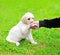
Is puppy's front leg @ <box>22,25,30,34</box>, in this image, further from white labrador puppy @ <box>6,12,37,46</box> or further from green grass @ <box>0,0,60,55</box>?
green grass @ <box>0,0,60,55</box>

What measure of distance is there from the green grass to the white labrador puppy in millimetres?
98

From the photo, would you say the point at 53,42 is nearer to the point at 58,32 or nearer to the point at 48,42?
the point at 48,42

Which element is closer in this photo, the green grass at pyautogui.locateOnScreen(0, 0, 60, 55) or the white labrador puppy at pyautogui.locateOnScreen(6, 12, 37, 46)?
the white labrador puppy at pyautogui.locateOnScreen(6, 12, 37, 46)

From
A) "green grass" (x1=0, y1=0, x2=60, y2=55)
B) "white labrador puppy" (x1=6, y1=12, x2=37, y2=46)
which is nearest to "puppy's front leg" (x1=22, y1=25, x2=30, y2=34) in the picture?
"white labrador puppy" (x1=6, y1=12, x2=37, y2=46)

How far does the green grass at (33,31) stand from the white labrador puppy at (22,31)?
98 millimetres

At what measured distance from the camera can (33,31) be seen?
223 inches

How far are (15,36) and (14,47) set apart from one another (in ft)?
0.71

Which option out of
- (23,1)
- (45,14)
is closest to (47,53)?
(45,14)

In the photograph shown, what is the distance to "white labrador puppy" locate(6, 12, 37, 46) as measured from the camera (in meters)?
4.71

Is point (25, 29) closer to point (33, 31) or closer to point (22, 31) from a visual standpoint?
point (22, 31)

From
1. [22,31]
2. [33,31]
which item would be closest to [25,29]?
[22,31]

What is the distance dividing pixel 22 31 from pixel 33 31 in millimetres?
878

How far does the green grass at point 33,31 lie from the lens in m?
4.81

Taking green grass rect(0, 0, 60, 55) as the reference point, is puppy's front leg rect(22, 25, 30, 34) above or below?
above
